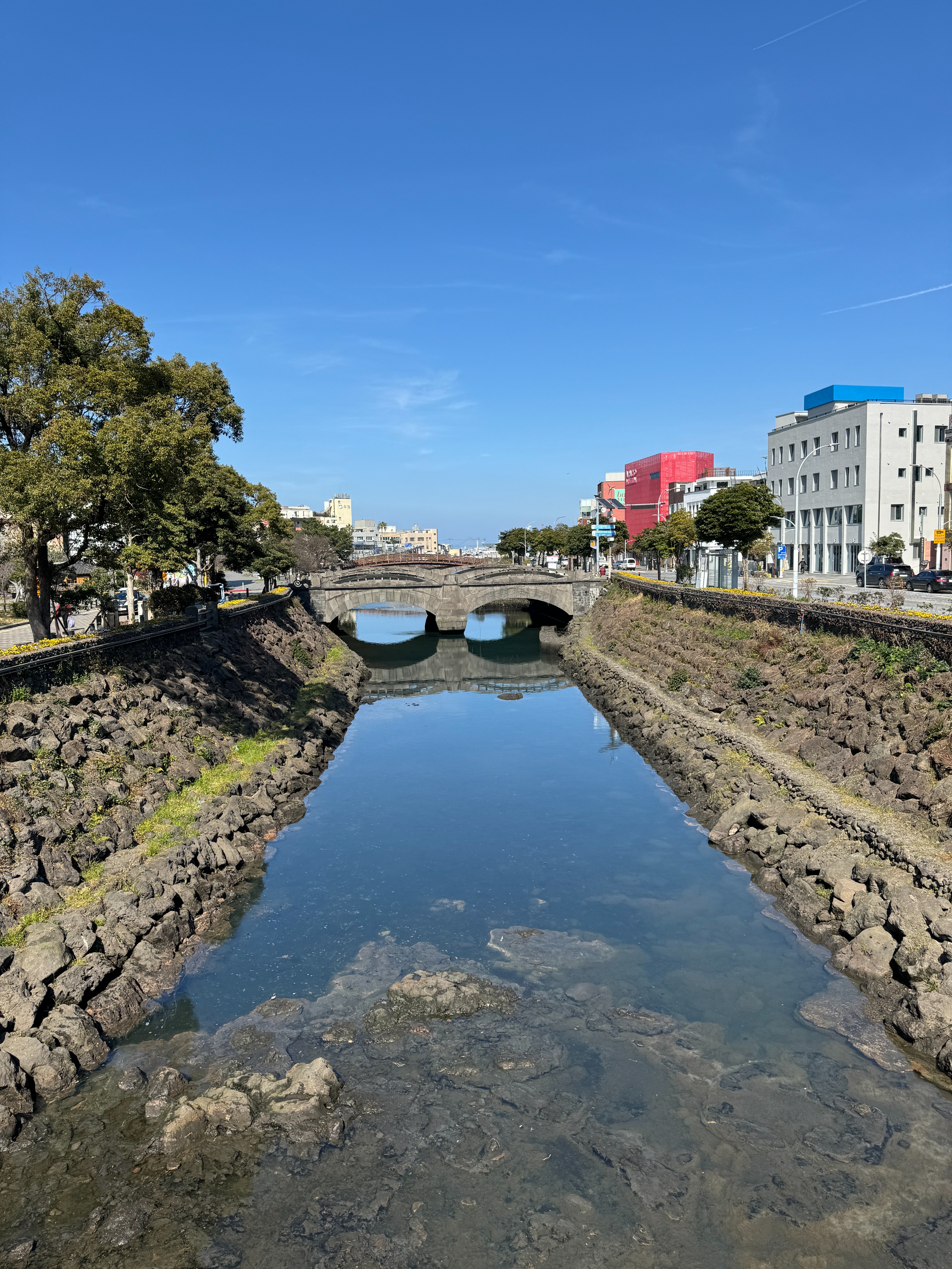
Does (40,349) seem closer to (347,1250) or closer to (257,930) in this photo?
(257,930)

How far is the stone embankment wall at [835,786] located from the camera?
19.4 meters

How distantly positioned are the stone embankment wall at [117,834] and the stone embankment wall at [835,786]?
1546 cm

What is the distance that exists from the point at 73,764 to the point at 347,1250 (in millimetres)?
17605

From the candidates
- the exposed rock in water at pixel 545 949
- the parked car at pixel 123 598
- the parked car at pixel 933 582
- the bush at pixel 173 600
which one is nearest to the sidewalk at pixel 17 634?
the parked car at pixel 123 598

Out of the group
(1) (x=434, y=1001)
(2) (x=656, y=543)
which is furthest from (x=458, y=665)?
(1) (x=434, y=1001)

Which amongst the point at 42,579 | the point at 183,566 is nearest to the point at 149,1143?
the point at 42,579

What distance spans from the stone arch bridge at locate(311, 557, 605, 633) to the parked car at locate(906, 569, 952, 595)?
43.4 meters

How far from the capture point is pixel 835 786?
2834 cm

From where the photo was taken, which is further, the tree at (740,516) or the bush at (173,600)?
the tree at (740,516)

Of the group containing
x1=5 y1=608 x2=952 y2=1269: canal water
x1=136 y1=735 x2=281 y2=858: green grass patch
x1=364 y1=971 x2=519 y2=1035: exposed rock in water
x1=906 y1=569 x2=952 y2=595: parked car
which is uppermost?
x1=906 y1=569 x2=952 y2=595: parked car

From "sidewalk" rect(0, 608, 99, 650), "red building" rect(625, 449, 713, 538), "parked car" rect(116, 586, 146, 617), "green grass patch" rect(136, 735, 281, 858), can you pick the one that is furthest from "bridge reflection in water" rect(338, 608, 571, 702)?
"red building" rect(625, 449, 713, 538)

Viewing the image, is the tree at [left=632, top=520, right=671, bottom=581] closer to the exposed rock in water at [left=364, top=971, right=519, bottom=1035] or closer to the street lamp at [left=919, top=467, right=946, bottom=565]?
the street lamp at [left=919, top=467, right=946, bottom=565]

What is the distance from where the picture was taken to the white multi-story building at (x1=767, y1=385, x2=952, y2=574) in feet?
259

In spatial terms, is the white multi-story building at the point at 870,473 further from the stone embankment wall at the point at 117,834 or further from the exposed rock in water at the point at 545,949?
the exposed rock in water at the point at 545,949
